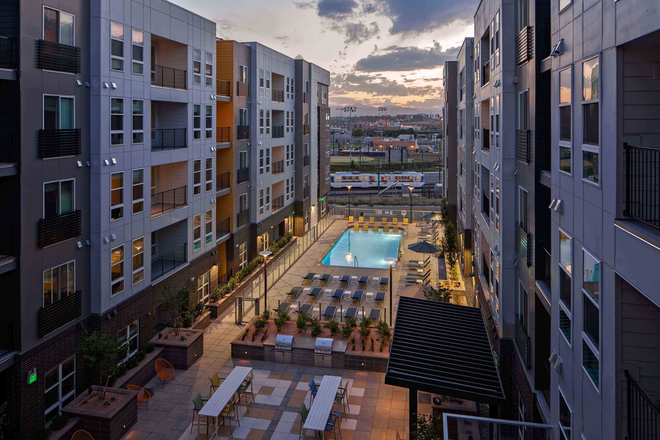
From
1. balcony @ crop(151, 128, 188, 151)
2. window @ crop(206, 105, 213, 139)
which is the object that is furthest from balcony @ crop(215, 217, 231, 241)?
balcony @ crop(151, 128, 188, 151)

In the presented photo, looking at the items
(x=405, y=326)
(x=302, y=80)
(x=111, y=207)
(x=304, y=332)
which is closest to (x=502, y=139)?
(x=405, y=326)

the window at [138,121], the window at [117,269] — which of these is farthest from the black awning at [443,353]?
the window at [138,121]

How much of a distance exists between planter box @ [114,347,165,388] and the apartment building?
11.9 metres

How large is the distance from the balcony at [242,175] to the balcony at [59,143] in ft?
39.3

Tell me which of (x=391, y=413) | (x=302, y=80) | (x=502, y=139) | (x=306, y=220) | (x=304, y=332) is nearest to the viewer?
(x=502, y=139)

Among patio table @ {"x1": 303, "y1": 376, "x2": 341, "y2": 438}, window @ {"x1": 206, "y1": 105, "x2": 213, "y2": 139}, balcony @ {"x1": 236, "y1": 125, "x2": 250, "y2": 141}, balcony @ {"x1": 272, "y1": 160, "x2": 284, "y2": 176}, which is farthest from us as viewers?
balcony @ {"x1": 272, "y1": 160, "x2": 284, "y2": 176}

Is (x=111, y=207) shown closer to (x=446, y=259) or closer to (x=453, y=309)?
(x=453, y=309)

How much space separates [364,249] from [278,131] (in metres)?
10.6

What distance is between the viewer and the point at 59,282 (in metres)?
12.5

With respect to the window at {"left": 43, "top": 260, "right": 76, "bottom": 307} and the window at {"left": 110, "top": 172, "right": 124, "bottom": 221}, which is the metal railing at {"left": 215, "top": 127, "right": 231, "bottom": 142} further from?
the window at {"left": 43, "top": 260, "right": 76, "bottom": 307}

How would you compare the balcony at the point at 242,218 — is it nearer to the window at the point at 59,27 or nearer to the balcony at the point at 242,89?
the balcony at the point at 242,89

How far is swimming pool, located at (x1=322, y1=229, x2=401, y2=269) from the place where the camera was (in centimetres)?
3128

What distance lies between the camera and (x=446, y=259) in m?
30.1

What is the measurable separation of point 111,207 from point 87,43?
4.71 m
